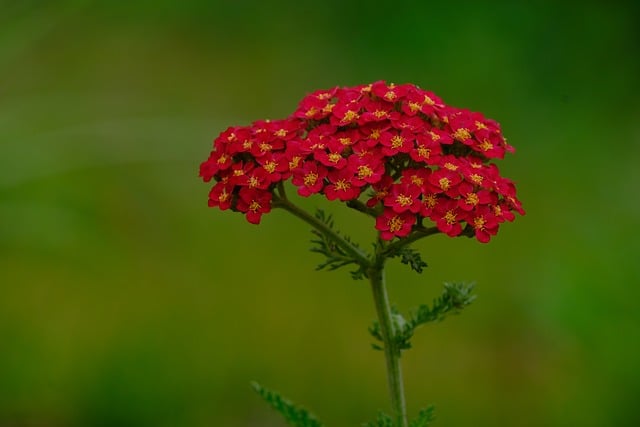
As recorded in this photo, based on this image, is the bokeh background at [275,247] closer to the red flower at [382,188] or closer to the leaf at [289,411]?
the leaf at [289,411]

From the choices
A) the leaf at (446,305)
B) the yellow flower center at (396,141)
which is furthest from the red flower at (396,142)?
the leaf at (446,305)

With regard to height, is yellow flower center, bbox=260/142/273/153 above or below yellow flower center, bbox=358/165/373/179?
above

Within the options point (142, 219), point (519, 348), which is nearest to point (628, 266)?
point (519, 348)

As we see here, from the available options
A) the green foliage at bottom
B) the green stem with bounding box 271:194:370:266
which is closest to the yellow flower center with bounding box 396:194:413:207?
the green stem with bounding box 271:194:370:266

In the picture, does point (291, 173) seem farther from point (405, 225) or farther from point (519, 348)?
point (519, 348)

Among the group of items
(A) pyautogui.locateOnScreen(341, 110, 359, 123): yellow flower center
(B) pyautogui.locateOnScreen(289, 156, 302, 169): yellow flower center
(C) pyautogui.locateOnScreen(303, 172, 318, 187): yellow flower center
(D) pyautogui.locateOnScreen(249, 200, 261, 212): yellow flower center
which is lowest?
(C) pyautogui.locateOnScreen(303, 172, 318, 187): yellow flower center

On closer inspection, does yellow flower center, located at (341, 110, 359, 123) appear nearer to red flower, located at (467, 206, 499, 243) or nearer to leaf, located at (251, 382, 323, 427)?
red flower, located at (467, 206, 499, 243)
